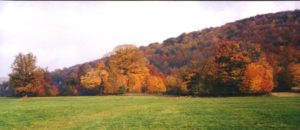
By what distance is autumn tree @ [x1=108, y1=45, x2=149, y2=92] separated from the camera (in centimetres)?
8075

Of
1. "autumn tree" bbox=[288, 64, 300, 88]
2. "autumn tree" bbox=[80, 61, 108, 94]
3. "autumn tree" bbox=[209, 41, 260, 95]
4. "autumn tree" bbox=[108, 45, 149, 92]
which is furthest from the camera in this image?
"autumn tree" bbox=[80, 61, 108, 94]

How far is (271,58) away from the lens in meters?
94.1

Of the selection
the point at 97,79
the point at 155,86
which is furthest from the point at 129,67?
the point at 97,79

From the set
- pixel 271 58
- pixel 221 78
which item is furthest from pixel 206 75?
pixel 271 58

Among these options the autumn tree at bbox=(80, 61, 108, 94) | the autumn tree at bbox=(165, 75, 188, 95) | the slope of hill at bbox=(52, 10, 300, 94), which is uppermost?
the slope of hill at bbox=(52, 10, 300, 94)

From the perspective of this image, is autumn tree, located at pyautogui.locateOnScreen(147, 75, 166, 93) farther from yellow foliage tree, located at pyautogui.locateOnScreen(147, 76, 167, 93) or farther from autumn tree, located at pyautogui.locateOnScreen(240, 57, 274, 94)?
autumn tree, located at pyautogui.locateOnScreen(240, 57, 274, 94)

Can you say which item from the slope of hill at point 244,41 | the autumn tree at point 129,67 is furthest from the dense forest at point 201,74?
the slope of hill at point 244,41

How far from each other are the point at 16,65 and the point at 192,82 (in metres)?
42.7

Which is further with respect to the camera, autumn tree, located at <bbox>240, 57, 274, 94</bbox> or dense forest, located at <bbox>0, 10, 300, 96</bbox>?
dense forest, located at <bbox>0, 10, 300, 96</bbox>

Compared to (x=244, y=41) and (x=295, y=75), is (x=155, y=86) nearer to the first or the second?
(x=244, y=41)

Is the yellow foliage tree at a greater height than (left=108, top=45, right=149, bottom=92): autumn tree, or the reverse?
(left=108, top=45, right=149, bottom=92): autumn tree

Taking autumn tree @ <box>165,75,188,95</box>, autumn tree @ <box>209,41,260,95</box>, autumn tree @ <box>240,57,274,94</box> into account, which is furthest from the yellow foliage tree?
autumn tree @ <box>240,57,274,94</box>

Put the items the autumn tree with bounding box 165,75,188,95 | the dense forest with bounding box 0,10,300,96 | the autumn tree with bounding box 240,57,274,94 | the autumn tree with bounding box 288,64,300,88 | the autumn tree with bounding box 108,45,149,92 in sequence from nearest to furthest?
the autumn tree with bounding box 240,57,274,94 → the dense forest with bounding box 0,10,300,96 → the autumn tree with bounding box 288,64,300,88 → the autumn tree with bounding box 165,75,188,95 → the autumn tree with bounding box 108,45,149,92

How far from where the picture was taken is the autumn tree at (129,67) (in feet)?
265
